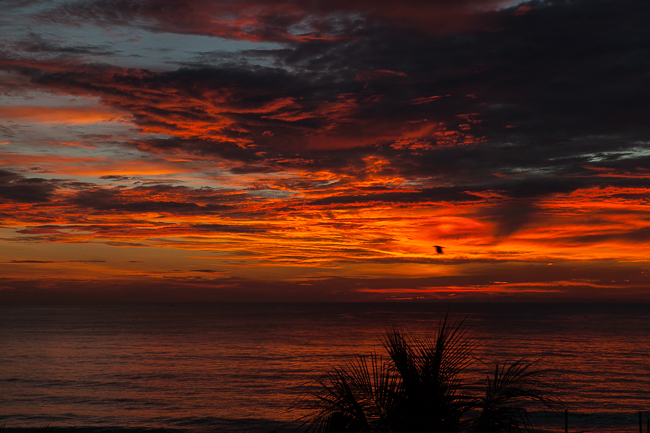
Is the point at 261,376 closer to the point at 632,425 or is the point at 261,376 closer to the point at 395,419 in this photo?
the point at 632,425

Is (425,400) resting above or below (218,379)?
above

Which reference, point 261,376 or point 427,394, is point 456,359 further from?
point 261,376

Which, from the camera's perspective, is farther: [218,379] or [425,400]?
[218,379]

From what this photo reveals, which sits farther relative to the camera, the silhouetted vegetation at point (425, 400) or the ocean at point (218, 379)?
the ocean at point (218, 379)

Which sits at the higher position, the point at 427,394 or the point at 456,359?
the point at 456,359

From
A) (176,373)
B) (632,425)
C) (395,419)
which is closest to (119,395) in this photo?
(176,373)

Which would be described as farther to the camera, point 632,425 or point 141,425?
point 141,425

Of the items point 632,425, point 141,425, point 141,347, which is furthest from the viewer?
point 141,347

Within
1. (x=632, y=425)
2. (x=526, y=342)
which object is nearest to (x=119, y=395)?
(x=632, y=425)

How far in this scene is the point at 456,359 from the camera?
23.1 feet

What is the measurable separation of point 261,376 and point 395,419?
48.9 m

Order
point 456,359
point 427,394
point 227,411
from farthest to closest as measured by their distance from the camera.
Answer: point 227,411, point 456,359, point 427,394

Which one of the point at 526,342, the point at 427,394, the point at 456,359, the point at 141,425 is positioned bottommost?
the point at 141,425

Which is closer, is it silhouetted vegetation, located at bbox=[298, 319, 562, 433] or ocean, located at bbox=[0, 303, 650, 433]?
silhouetted vegetation, located at bbox=[298, 319, 562, 433]
